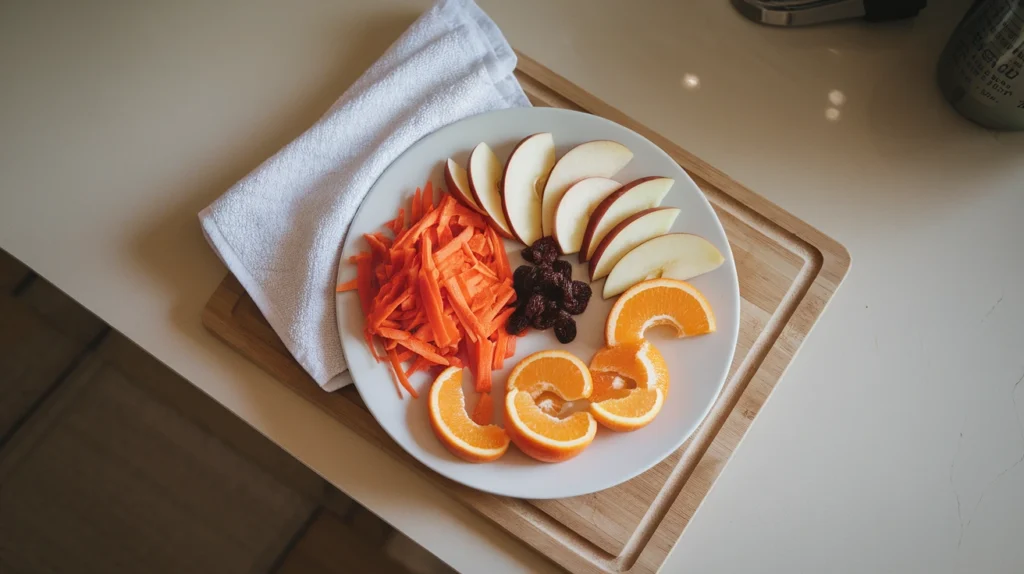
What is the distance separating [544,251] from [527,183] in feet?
0.51

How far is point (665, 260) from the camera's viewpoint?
4.79ft

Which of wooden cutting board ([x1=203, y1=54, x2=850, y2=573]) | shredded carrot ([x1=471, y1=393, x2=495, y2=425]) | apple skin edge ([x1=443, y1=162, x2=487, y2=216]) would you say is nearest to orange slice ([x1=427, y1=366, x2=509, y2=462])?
shredded carrot ([x1=471, y1=393, x2=495, y2=425])

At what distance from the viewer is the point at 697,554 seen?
149cm

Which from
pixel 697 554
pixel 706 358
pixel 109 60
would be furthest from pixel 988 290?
pixel 109 60

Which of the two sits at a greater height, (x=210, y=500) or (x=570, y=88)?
(x=570, y=88)

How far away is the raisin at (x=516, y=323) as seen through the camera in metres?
1.41

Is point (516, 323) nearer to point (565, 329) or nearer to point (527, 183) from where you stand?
point (565, 329)

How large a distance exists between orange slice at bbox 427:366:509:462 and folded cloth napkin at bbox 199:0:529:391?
217 mm

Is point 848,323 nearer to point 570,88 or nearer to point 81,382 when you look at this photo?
point 570,88

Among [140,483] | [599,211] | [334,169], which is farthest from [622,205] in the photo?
[140,483]

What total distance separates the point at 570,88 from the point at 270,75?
72cm

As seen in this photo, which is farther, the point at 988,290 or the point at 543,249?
the point at 988,290

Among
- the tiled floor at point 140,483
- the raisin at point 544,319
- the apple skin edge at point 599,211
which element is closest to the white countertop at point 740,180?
the apple skin edge at point 599,211

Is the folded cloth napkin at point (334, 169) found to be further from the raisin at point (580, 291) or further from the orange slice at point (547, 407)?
the raisin at point (580, 291)
